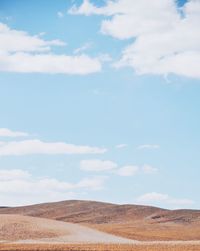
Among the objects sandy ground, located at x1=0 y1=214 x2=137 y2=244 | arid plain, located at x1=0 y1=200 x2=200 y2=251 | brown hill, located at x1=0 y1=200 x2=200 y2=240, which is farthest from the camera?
brown hill, located at x1=0 y1=200 x2=200 y2=240

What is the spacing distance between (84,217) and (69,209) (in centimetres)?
1030

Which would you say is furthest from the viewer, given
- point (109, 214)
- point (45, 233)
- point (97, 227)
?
point (109, 214)

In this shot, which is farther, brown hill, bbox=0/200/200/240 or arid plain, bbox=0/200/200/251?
brown hill, bbox=0/200/200/240

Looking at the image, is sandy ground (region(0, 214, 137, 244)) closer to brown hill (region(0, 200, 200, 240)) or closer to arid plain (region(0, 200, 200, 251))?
arid plain (region(0, 200, 200, 251))

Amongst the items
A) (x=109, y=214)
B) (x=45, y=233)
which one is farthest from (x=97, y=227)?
(x=109, y=214)

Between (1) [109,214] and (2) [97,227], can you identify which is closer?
(2) [97,227]

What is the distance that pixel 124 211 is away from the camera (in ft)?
396

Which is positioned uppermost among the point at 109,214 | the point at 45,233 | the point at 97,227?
the point at 109,214

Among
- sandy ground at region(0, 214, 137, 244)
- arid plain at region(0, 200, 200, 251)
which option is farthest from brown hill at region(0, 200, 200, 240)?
sandy ground at region(0, 214, 137, 244)

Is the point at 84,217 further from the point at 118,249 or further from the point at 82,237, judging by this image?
the point at 118,249

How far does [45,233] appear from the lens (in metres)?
58.6

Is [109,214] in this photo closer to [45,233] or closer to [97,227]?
[97,227]

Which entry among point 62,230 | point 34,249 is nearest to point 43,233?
point 62,230

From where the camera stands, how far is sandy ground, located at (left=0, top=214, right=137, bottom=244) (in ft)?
182
